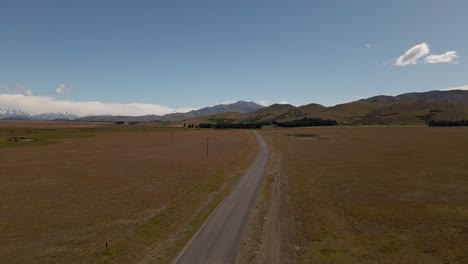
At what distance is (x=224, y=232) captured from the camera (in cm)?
2859

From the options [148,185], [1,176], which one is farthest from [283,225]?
[1,176]

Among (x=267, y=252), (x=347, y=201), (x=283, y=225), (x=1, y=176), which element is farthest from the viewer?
(x=1, y=176)

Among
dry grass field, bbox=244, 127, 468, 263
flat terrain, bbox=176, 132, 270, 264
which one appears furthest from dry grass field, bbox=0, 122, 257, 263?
dry grass field, bbox=244, 127, 468, 263

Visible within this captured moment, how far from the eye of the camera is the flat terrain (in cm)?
2359

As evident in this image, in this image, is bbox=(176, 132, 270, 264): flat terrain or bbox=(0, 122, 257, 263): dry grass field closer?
bbox=(176, 132, 270, 264): flat terrain

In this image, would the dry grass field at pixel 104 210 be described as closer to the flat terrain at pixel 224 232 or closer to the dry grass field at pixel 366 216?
the flat terrain at pixel 224 232

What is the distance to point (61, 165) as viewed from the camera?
250 feet

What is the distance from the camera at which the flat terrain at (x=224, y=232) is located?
23.6m

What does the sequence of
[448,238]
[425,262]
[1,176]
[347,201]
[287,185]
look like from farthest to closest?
[1,176] → [287,185] → [347,201] → [448,238] → [425,262]

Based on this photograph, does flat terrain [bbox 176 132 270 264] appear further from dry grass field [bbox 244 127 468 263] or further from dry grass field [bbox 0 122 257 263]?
dry grass field [bbox 244 127 468 263]

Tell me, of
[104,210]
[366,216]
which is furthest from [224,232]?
[104,210]

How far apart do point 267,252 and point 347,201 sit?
2032 centimetres

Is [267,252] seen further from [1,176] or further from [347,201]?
[1,176]

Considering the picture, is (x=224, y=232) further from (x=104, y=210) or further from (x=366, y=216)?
(x=104, y=210)
